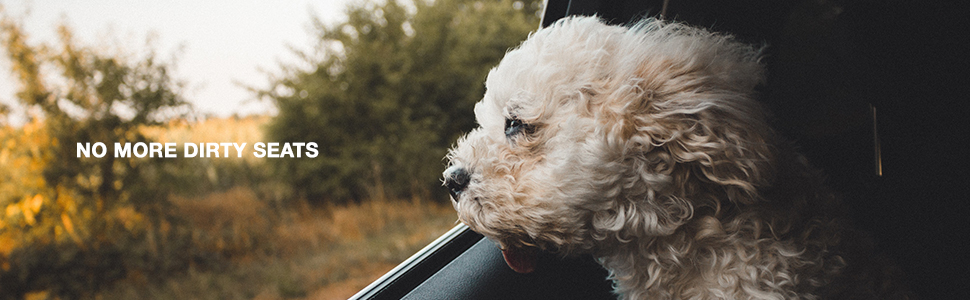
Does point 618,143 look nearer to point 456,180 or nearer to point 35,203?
point 456,180

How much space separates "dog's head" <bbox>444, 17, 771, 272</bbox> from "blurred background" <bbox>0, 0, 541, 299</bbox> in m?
1.17

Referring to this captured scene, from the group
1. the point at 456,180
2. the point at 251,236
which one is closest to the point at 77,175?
the point at 251,236

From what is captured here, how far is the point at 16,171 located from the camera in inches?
123

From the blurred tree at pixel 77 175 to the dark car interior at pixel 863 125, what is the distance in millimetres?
3405

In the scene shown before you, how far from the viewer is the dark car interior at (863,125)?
1.30 metres

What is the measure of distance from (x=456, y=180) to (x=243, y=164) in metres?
5.14

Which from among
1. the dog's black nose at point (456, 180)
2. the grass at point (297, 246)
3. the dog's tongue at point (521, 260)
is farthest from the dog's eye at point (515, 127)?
the grass at point (297, 246)

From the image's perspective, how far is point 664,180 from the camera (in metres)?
0.94

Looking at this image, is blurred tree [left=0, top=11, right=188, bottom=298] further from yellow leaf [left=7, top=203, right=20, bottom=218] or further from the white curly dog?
the white curly dog

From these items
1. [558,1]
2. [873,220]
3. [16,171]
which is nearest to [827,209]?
[873,220]

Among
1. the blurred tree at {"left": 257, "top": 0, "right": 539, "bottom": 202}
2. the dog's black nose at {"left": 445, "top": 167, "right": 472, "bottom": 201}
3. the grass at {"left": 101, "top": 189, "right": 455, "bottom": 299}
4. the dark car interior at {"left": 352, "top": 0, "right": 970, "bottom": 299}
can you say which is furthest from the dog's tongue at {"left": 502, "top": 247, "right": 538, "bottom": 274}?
the blurred tree at {"left": 257, "top": 0, "right": 539, "bottom": 202}

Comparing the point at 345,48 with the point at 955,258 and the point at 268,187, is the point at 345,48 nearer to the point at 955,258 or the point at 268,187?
the point at 268,187

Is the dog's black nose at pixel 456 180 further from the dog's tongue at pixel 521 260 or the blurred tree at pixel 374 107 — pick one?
the blurred tree at pixel 374 107

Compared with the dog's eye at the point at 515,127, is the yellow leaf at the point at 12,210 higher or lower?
lower
